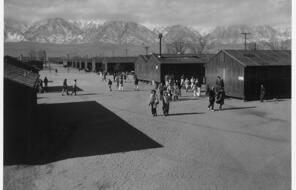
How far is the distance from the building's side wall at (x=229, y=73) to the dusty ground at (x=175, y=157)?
7791 mm

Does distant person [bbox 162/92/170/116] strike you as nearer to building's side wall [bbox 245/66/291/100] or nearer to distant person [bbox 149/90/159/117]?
distant person [bbox 149/90/159/117]

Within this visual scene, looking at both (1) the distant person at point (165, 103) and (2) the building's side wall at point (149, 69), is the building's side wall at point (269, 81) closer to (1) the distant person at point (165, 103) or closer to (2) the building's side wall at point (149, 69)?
(1) the distant person at point (165, 103)

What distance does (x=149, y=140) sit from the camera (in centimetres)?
1622

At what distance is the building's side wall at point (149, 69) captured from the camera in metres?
45.4

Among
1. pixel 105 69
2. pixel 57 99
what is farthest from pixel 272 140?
pixel 105 69

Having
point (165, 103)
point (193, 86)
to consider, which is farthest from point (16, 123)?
point (193, 86)

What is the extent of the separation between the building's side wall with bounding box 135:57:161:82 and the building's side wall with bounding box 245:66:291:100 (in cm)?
1654

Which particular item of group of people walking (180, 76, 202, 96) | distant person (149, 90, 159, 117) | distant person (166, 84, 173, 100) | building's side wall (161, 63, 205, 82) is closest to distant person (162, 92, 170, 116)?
distant person (149, 90, 159, 117)

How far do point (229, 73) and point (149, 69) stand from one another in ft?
63.6

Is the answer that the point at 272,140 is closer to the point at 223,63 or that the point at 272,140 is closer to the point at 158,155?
the point at 158,155

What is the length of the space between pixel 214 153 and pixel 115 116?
A: 9.74 m

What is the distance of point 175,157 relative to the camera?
1358 cm

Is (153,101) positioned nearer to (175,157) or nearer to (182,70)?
(175,157)

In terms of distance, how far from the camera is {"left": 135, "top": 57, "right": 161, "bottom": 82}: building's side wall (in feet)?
149
